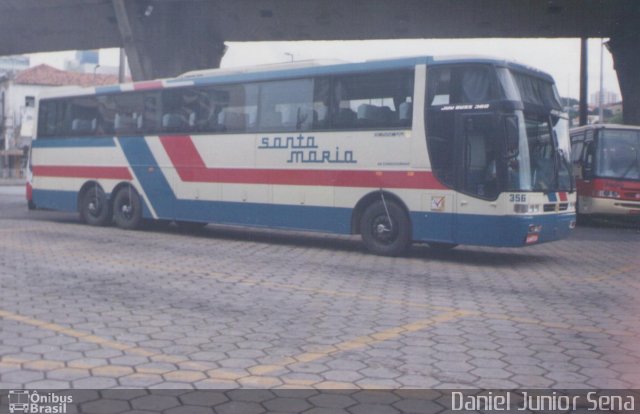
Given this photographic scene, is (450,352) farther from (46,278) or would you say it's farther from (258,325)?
(46,278)

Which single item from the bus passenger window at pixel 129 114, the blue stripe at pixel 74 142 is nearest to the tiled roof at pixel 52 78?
the blue stripe at pixel 74 142

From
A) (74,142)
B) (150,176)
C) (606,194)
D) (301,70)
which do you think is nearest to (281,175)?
(301,70)

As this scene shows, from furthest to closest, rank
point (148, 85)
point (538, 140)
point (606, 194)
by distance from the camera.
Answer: point (606, 194) < point (148, 85) < point (538, 140)

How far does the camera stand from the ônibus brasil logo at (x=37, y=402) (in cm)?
420

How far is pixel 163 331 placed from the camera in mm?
6359

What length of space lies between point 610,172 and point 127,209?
1320 cm

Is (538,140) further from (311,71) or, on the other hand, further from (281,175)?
(281,175)

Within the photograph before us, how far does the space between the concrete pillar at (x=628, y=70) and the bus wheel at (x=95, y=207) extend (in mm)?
18690

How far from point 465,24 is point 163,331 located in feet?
72.0

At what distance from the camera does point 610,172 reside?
68.8 ft

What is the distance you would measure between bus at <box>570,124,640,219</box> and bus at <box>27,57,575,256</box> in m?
8.77

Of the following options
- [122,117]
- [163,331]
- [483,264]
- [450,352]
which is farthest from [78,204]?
[450,352]

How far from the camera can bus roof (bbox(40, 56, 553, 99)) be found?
39.2 ft

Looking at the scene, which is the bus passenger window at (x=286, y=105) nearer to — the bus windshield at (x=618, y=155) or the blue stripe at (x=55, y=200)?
the blue stripe at (x=55, y=200)
